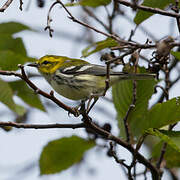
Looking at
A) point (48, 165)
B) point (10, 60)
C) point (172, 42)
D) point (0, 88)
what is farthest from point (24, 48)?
point (172, 42)

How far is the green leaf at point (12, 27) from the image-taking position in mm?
2561

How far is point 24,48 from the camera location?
9.25 feet

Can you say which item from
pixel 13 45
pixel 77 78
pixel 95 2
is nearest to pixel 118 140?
pixel 95 2

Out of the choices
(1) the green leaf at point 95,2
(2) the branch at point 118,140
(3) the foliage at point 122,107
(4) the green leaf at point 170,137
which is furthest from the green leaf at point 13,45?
(4) the green leaf at point 170,137

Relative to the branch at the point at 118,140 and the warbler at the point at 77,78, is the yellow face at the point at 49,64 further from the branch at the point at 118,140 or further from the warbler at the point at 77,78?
the branch at the point at 118,140

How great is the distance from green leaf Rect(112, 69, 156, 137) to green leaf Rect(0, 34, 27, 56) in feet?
2.43

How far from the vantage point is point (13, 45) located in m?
2.81

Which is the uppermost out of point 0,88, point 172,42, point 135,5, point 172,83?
point 135,5

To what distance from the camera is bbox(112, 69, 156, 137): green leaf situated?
2.40 m

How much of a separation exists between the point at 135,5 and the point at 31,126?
2.58ft

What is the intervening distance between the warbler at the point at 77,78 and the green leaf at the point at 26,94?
0.24 m

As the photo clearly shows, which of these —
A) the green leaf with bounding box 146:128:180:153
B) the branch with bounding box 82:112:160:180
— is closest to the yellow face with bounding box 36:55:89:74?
the branch with bounding box 82:112:160:180

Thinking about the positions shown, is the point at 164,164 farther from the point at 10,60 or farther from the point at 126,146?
the point at 10,60

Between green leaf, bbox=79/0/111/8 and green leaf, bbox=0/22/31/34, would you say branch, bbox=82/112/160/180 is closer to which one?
green leaf, bbox=79/0/111/8
